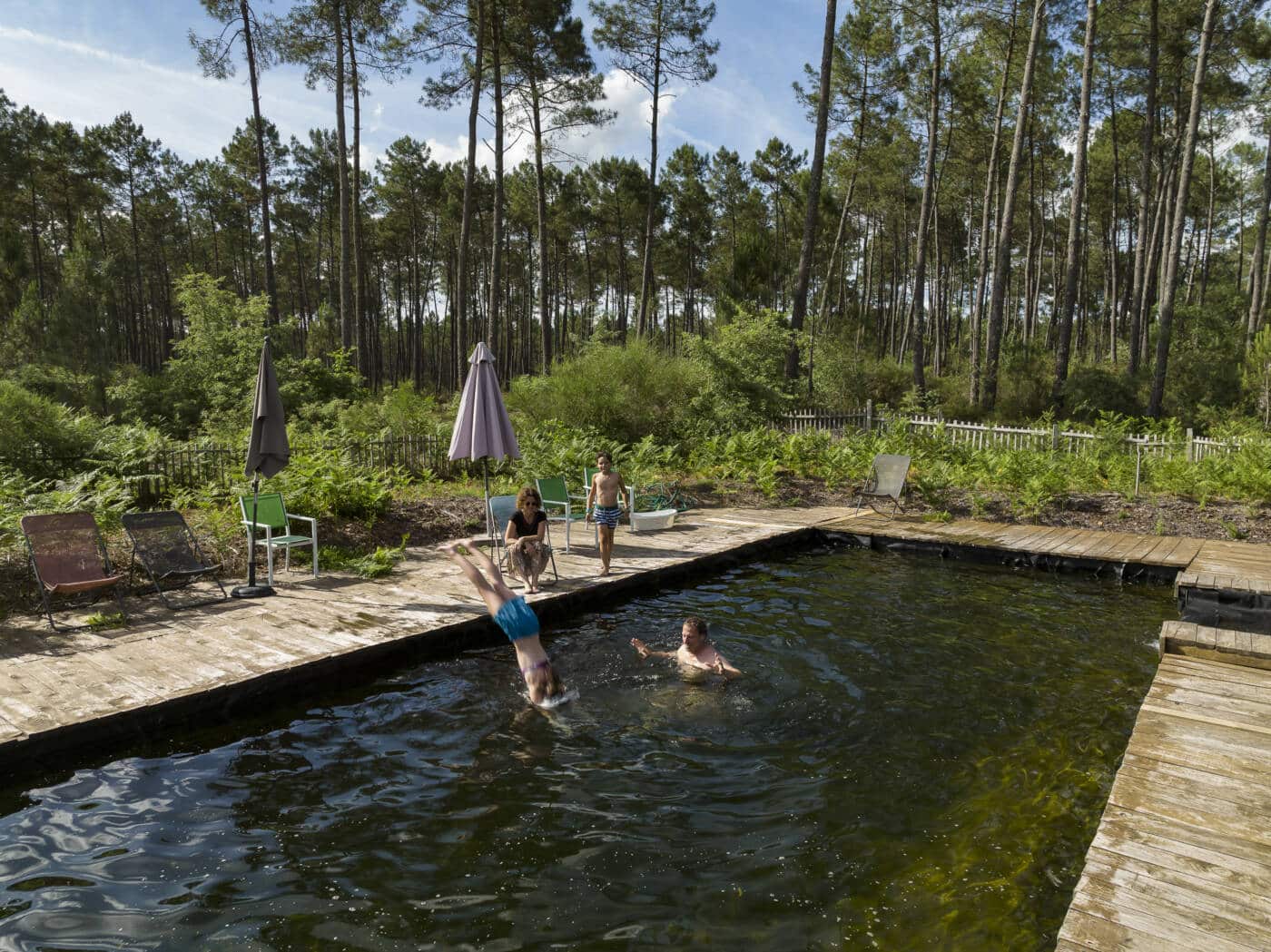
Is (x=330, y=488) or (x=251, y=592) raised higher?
(x=330, y=488)

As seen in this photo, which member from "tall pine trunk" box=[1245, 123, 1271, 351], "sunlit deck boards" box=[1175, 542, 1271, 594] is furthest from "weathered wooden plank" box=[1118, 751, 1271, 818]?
"tall pine trunk" box=[1245, 123, 1271, 351]

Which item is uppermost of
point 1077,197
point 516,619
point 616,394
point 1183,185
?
point 1183,185

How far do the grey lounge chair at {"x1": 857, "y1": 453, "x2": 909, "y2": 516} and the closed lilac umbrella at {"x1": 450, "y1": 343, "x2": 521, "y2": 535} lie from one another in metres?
6.48

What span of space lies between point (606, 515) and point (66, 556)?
15.2 ft

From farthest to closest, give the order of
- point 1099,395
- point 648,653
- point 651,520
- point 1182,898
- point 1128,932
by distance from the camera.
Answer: point 1099,395 → point 651,520 → point 648,653 → point 1182,898 → point 1128,932

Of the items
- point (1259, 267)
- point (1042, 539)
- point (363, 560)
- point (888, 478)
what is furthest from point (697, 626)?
point (1259, 267)

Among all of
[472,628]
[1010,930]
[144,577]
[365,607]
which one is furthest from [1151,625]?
[144,577]

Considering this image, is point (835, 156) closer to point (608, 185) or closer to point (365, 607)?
point (608, 185)

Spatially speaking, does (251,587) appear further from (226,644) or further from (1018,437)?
(1018,437)

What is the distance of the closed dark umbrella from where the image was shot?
6566 millimetres

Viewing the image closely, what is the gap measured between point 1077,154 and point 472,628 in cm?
1907

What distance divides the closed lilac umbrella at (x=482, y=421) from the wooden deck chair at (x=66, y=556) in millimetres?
2970

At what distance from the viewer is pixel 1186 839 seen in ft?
9.98

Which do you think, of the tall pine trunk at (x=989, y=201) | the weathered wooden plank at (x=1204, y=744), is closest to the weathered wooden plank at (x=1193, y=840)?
the weathered wooden plank at (x=1204, y=744)
